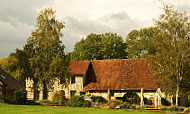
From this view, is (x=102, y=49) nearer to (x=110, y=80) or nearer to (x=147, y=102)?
(x=110, y=80)

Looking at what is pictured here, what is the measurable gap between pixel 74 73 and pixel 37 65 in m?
9.75

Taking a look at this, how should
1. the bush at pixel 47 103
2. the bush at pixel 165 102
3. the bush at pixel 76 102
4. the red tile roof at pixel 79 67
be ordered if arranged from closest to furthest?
1. the bush at pixel 76 102
2. the bush at pixel 47 103
3. the bush at pixel 165 102
4. the red tile roof at pixel 79 67

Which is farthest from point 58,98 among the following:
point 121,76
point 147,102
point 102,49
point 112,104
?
point 102,49

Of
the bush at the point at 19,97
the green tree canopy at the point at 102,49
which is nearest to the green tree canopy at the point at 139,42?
the green tree canopy at the point at 102,49

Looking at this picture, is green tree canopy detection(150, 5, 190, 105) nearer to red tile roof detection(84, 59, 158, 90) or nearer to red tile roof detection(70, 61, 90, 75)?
red tile roof detection(84, 59, 158, 90)

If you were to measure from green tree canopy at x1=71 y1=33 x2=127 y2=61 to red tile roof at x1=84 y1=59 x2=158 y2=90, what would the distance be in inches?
664

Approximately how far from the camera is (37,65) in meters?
34.8

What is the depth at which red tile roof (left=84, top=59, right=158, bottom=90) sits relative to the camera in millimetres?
40184

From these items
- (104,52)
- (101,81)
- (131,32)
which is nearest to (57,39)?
(101,81)

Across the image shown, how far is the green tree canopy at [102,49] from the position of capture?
6312 centimetres

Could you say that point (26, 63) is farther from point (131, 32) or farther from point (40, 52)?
point (131, 32)

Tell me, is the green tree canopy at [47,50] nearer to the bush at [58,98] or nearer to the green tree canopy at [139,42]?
the bush at [58,98]

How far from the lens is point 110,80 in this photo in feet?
138

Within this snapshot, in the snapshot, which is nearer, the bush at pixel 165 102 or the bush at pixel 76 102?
the bush at pixel 76 102
